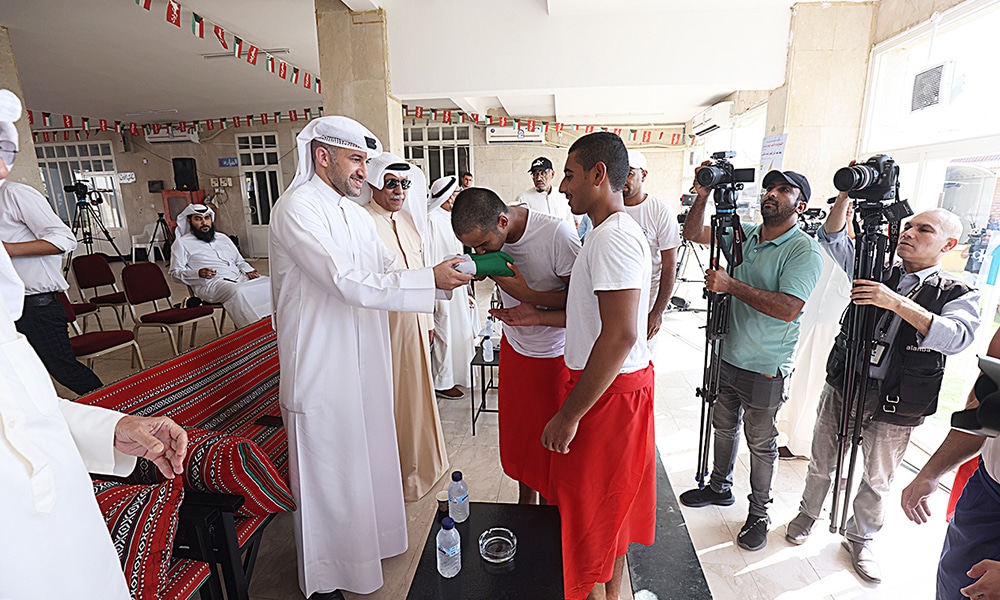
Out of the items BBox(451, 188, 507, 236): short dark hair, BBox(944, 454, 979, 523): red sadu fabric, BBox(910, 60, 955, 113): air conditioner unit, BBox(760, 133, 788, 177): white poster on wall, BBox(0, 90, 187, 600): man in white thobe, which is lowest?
BBox(944, 454, 979, 523): red sadu fabric

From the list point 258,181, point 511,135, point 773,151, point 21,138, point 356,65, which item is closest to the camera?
point 773,151

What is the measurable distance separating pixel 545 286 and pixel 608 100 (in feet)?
19.9

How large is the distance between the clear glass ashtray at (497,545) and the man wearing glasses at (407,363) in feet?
3.62

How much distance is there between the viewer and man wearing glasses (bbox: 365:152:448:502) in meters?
2.55

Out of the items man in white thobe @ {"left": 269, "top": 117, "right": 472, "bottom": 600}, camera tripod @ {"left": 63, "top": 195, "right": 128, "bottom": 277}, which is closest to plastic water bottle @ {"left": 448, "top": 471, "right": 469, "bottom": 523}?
man in white thobe @ {"left": 269, "top": 117, "right": 472, "bottom": 600}

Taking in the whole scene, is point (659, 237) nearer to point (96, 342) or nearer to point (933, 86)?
point (933, 86)

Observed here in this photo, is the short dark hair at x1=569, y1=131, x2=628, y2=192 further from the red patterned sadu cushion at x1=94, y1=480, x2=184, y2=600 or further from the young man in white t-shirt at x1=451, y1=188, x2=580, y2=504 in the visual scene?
the red patterned sadu cushion at x1=94, y1=480, x2=184, y2=600

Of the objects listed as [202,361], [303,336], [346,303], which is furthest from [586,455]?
[202,361]

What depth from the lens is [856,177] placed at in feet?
5.66

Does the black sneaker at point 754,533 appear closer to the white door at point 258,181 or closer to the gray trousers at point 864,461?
the gray trousers at point 864,461

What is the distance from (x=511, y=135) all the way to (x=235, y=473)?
9292 millimetres

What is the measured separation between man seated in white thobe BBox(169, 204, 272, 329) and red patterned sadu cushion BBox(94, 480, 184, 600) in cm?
356

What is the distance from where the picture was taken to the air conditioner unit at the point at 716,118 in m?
6.36

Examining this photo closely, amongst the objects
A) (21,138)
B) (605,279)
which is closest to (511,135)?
(21,138)
